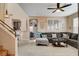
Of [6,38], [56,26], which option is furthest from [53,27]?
[6,38]

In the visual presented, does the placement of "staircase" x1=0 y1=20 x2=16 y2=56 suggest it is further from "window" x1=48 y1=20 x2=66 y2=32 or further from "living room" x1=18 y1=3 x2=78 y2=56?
"window" x1=48 y1=20 x2=66 y2=32

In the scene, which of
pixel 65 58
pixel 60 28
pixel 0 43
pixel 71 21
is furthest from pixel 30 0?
pixel 71 21

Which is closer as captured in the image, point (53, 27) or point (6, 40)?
point (6, 40)

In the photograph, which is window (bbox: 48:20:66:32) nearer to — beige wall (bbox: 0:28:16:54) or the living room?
the living room

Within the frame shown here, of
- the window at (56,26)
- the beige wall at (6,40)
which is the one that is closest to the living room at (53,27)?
the window at (56,26)

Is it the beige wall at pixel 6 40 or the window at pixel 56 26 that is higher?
the window at pixel 56 26

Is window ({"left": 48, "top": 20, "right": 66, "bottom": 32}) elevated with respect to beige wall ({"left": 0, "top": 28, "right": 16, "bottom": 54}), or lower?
elevated

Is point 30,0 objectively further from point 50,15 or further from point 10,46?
point 50,15

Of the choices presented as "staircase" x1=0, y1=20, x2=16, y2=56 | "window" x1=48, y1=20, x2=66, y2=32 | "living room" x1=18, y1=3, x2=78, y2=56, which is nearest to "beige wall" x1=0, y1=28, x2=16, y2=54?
"staircase" x1=0, y1=20, x2=16, y2=56

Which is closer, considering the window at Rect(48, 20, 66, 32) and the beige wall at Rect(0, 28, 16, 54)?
the beige wall at Rect(0, 28, 16, 54)

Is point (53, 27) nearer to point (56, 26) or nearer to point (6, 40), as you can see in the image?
point (56, 26)

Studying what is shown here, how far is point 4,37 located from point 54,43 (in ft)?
9.56

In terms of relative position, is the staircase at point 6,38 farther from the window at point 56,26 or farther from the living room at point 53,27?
the window at point 56,26

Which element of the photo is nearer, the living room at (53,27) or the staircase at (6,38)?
the staircase at (6,38)
